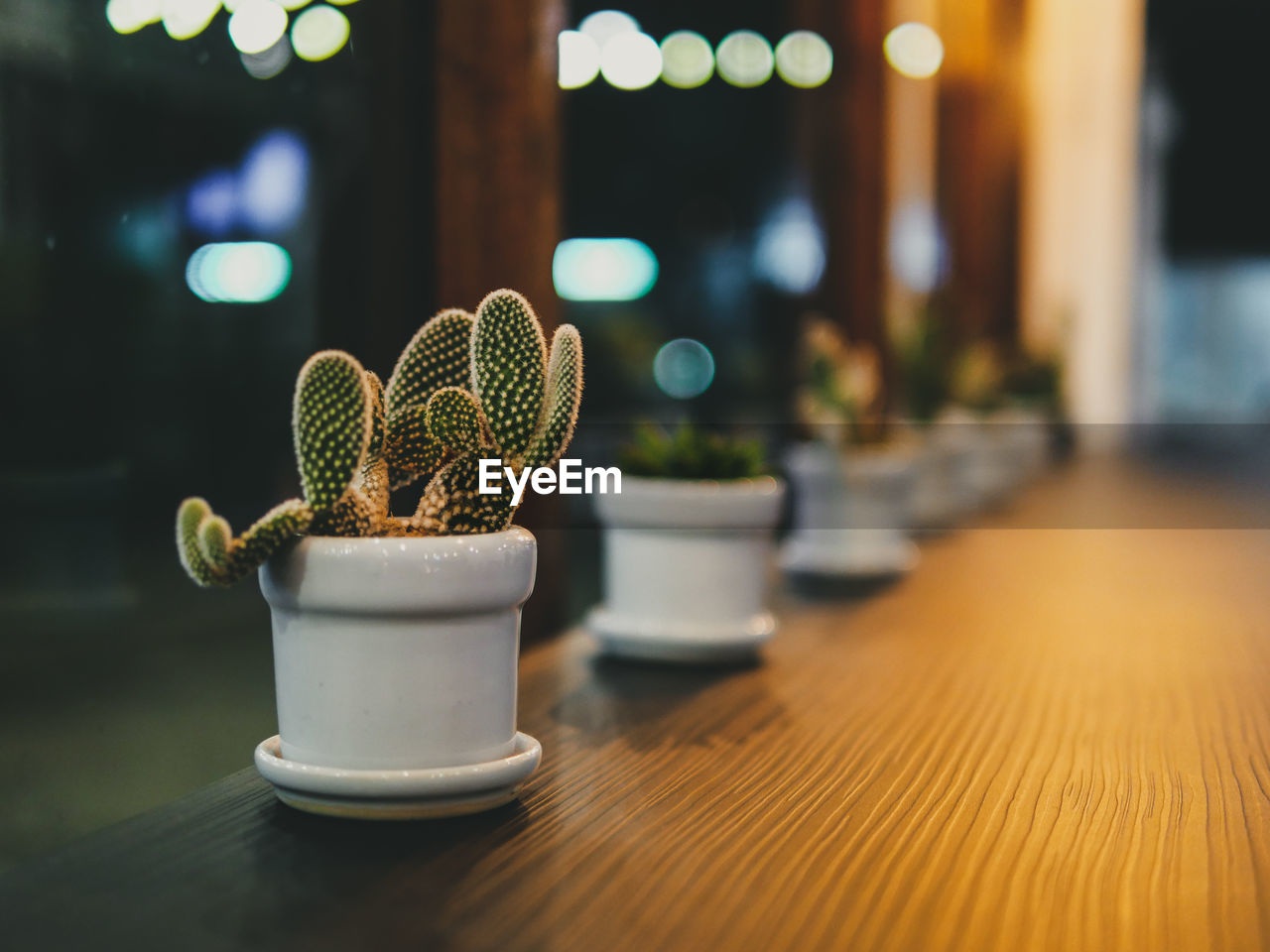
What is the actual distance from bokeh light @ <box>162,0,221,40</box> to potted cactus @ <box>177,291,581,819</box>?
1191 millimetres

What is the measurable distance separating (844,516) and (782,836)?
1323 mm

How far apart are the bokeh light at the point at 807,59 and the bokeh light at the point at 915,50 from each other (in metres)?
0.40

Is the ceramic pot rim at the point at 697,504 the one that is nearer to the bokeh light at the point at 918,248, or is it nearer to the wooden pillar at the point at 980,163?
the bokeh light at the point at 918,248

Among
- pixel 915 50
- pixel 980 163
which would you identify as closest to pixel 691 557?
pixel 915 50

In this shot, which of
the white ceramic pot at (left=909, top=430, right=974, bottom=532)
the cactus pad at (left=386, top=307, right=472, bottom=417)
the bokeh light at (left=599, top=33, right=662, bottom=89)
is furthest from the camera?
the bokeh light at (left=599, top=33, right=662, bottom=89)

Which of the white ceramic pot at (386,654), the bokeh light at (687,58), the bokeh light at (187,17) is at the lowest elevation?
the white ceramic pot at (386,654)

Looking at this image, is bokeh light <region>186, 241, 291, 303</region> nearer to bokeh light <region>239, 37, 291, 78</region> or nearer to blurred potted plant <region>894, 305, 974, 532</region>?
bokeh light <region>239, 37, 291, 78</region>

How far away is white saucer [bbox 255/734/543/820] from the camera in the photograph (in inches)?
28.9

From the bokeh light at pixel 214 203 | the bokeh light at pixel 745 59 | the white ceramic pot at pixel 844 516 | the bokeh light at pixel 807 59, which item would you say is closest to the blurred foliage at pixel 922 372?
the bokeh light at pixel 807 59

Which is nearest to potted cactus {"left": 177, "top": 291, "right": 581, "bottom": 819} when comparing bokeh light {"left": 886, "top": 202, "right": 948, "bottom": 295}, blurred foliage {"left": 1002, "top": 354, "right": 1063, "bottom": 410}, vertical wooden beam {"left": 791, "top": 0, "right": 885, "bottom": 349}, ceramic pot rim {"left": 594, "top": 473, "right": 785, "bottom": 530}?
ceramic pot rim {"left": 594, "top": 473, "right": 785, "bottom": 530}

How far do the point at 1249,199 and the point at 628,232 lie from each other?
28.3 ft

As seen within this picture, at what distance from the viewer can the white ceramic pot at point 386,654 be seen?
2.40 ft

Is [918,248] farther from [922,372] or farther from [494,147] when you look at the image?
[494,147]

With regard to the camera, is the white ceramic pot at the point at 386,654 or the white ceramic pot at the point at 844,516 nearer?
the white ceramic pot at the point at 386,654
